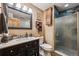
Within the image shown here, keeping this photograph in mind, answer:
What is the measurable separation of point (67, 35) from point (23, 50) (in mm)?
667

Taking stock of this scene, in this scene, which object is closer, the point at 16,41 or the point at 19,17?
the point at 16,41

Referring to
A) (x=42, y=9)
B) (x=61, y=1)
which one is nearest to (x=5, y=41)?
(x=42, y=9)

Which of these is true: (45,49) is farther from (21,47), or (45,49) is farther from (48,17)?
(48,17)

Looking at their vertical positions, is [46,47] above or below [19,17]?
below

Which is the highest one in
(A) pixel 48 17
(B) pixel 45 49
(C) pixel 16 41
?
(A) pixel 48 17

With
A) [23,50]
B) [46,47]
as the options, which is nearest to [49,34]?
[46,47]

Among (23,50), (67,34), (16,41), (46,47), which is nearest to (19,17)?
(16,41)

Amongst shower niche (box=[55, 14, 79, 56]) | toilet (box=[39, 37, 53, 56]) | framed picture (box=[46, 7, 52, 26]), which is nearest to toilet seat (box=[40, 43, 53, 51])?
toilet (box=[39, 37, 53, 56])

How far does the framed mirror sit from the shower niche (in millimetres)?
421

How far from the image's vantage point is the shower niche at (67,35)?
4.71 feet

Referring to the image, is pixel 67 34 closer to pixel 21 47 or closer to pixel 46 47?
pixel 46 47

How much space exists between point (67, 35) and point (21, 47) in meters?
0.68

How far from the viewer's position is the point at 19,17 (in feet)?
4.73

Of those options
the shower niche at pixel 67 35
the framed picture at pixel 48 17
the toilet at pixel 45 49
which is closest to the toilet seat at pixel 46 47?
the toilet at pixel 45 49
